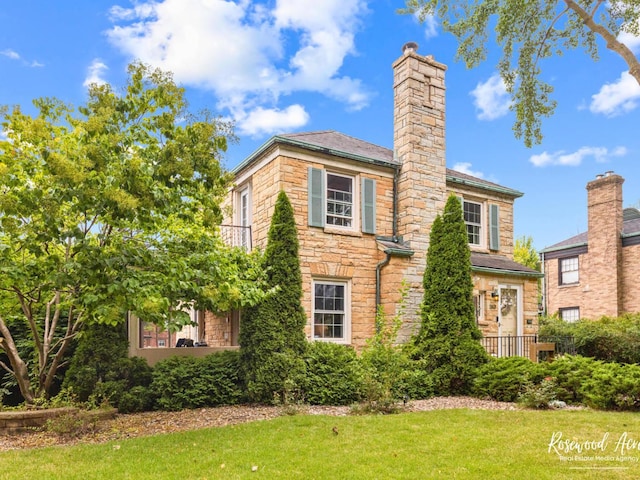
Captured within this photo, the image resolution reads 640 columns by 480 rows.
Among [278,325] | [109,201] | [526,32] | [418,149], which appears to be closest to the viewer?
[109,201]

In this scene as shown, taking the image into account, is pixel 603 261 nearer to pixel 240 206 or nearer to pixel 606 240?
pixel 606 240

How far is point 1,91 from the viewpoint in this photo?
7969 mm

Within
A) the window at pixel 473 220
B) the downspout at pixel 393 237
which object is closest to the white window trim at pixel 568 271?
the window at pixel 473 220

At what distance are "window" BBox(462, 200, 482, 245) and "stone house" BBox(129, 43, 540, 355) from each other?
34mm

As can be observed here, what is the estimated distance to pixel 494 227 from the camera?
14719 mm

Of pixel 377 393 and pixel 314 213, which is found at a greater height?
pixel 314 213

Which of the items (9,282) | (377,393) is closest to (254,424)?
(377,393)

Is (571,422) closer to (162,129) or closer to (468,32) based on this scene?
(162,129)

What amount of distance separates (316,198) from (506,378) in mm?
5691

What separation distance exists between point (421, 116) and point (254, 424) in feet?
30.0

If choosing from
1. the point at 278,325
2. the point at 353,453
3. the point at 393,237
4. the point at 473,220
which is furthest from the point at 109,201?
the point at 473,220

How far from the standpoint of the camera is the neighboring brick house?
64.5ft

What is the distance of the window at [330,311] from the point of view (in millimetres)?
11320

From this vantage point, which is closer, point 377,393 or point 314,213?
point 377,393
